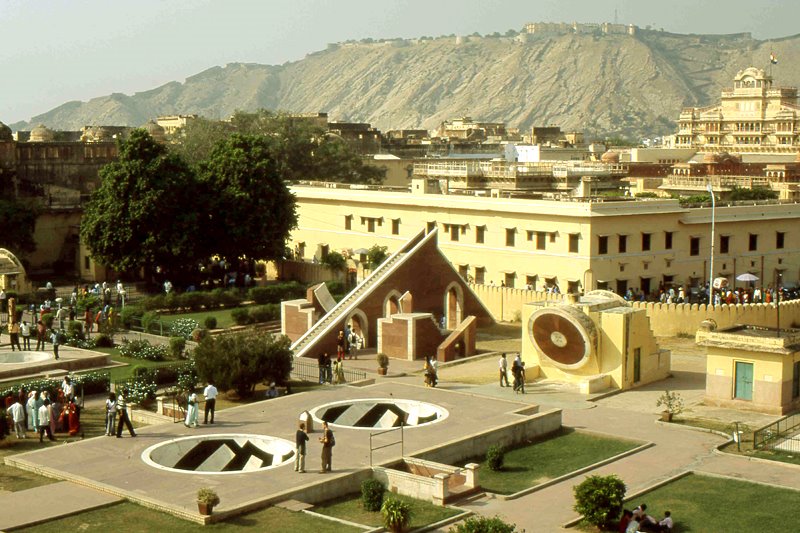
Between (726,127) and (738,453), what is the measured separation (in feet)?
306

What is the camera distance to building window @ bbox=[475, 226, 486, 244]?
57062mm

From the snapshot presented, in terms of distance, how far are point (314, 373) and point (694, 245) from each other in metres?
24.1

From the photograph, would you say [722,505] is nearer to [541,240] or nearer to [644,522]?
[644,522]

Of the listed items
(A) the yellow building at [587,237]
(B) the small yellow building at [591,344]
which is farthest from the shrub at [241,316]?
(B) the small yellow building at [591,344]

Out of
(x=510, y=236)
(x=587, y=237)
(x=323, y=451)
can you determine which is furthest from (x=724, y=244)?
(x=323, y=451)

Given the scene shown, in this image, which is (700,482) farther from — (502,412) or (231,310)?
(231,310)

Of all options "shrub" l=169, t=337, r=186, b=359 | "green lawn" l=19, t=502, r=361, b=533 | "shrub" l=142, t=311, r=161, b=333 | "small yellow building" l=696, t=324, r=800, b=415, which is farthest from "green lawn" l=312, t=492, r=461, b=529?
"shrub" l=142, t=311, r=161, b=333

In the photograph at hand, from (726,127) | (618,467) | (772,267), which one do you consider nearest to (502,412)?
(618,467)

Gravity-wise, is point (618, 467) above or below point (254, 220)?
below

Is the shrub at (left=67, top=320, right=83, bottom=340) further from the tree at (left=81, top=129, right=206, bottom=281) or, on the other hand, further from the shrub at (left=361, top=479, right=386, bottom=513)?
the shrub at (left=361, top=479, right=386, bottom=513)

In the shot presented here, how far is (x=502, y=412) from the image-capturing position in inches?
1288

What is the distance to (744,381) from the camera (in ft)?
115

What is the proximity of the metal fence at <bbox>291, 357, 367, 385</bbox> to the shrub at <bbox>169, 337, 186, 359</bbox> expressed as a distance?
410cm

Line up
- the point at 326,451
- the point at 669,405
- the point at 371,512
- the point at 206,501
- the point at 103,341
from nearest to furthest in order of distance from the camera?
the point at 206,501 → the point at 371,512 → the point at 326,451 → the point at 669,405 → the point at 103,341
